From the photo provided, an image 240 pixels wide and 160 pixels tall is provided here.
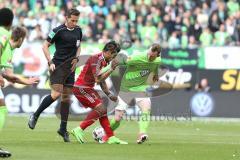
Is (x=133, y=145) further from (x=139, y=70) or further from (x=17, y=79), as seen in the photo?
(x=17, y=79)

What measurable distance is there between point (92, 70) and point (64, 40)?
1.06m

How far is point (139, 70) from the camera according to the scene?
61.4 feet

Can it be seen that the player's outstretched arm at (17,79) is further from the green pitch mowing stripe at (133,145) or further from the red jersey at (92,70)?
the red jersey at (92,70)

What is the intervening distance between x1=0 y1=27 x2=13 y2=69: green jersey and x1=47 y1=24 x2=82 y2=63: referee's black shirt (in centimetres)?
381

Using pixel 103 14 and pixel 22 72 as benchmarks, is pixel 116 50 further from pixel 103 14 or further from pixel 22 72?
pixel 103 14

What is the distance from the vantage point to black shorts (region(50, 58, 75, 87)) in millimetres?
17984

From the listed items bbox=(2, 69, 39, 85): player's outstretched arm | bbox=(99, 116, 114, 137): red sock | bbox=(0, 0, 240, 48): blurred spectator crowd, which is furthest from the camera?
bbox=(0, 0, 240, 48): blurred spectator crowd

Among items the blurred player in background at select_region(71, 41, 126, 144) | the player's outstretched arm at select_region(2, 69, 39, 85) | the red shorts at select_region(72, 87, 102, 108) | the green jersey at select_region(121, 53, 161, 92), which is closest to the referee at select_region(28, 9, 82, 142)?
the blurred player in background at select_region(71, 41, 126, 144)

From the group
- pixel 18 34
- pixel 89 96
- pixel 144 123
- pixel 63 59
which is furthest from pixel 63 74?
pixel 18 34

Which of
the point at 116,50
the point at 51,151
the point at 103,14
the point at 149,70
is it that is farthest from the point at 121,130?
the point at 103,14

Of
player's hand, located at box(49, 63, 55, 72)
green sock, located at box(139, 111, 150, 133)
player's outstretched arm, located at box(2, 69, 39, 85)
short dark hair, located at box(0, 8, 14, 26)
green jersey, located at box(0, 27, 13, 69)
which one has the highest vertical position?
short dark hair, located at box(0, 8, 14, 26)

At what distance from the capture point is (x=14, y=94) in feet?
97.2

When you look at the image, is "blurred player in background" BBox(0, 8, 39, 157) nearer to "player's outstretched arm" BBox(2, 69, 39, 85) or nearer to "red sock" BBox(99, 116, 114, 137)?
"player's outstretched arm" BBox(2, 69, 39, 85)

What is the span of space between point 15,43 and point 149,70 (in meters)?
4.95
